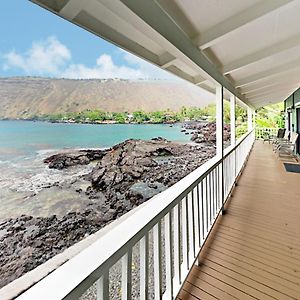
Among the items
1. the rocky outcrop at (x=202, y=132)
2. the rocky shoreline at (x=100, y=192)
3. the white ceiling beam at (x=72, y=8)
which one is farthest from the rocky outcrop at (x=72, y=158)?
the rocky outcrop at (x=202, y=132)

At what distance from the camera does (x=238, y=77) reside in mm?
4828

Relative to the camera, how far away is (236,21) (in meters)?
2.16

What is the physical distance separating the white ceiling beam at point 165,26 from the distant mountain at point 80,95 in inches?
30.9

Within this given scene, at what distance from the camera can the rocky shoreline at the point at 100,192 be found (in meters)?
1.79

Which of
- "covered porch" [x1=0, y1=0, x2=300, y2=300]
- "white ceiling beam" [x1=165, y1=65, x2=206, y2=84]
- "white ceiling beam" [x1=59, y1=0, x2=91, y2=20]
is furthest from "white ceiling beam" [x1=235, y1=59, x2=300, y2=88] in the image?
"white ceiling beam" [x1=59, y1=0, x2=91, y2=20]

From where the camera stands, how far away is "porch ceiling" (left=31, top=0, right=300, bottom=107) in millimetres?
1406

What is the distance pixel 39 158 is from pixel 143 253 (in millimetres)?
1193

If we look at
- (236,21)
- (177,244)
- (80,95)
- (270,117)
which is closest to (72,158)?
(80,95)

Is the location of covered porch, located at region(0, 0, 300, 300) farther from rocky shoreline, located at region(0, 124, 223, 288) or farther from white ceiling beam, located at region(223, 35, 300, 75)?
rocky shoreline, located at region(0, 124, 223, 288)

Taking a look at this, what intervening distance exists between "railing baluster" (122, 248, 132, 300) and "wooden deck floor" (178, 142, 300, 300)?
975mm

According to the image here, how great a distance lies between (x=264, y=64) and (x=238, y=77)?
0.86 meters

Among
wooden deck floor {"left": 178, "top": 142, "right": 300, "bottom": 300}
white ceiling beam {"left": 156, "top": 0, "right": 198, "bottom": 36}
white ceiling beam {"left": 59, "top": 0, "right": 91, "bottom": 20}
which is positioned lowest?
wooden deck floor {"left": 178, "top": 142, "right": 300, "bottom": 300}

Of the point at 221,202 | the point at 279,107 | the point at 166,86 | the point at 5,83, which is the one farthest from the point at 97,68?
the point at 279,107

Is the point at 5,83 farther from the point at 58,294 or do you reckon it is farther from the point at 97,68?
the point at 97,68
